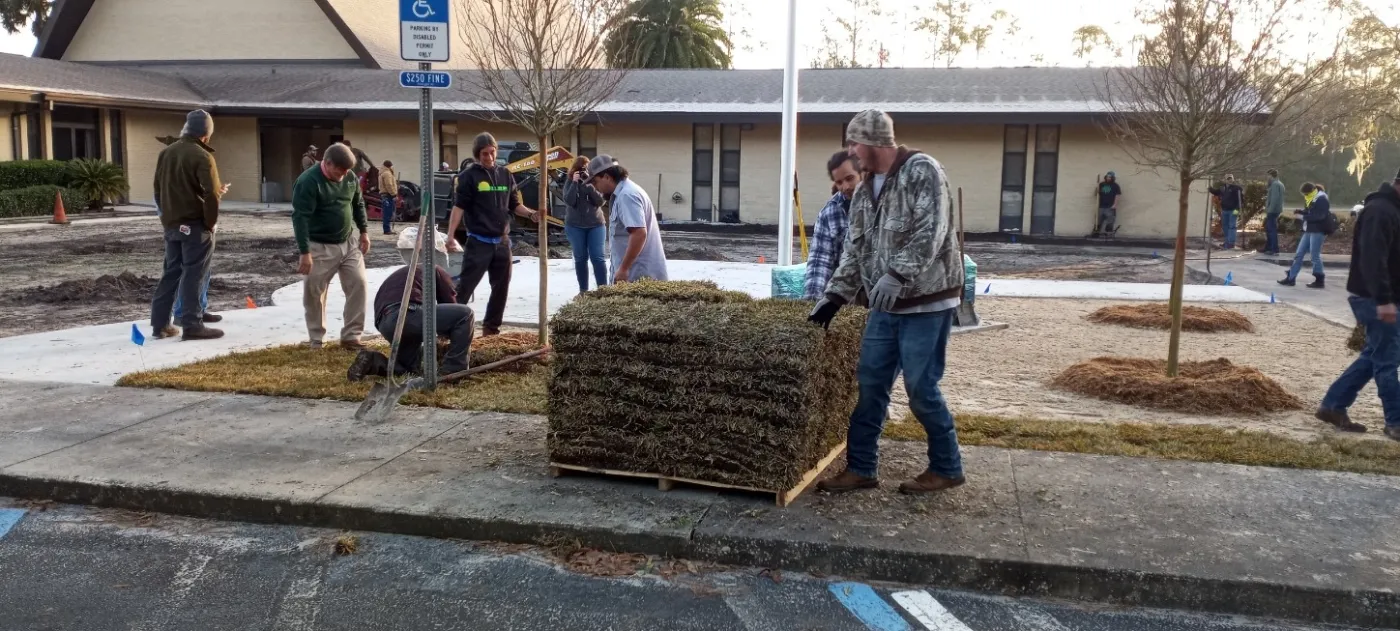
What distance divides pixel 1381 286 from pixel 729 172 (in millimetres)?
22731

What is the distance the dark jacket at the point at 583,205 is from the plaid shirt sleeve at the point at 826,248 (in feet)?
13.2

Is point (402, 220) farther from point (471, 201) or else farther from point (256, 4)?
point (471, 201)

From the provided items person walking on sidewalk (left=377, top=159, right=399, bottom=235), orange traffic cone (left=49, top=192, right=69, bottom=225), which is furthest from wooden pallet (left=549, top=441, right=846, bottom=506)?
orange traffic cone (left=49, top=192, right=69, bottom=225)

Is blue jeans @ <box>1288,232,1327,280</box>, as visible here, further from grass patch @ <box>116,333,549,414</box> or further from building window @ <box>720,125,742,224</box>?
building window @ <box>720,125,742,224</box>

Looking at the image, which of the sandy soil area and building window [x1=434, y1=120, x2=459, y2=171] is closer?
the sandy soil area

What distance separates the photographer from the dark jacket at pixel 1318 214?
15977 millimetres

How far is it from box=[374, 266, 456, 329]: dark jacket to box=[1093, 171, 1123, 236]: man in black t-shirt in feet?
69.5

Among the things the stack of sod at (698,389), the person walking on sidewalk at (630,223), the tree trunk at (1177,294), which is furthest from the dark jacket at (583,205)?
the tree trunk at (1177,294)

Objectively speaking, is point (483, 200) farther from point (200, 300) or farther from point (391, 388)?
point (200, 300)

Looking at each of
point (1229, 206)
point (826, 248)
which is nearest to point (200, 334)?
point (826, 248)

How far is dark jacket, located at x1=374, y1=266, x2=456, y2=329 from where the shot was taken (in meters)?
7.66

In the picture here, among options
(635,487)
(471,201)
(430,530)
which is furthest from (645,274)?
(430,530)

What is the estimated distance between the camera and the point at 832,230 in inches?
234

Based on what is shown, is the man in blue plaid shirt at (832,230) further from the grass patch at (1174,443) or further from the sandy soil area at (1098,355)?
the sandy soil area at (1098,355)
